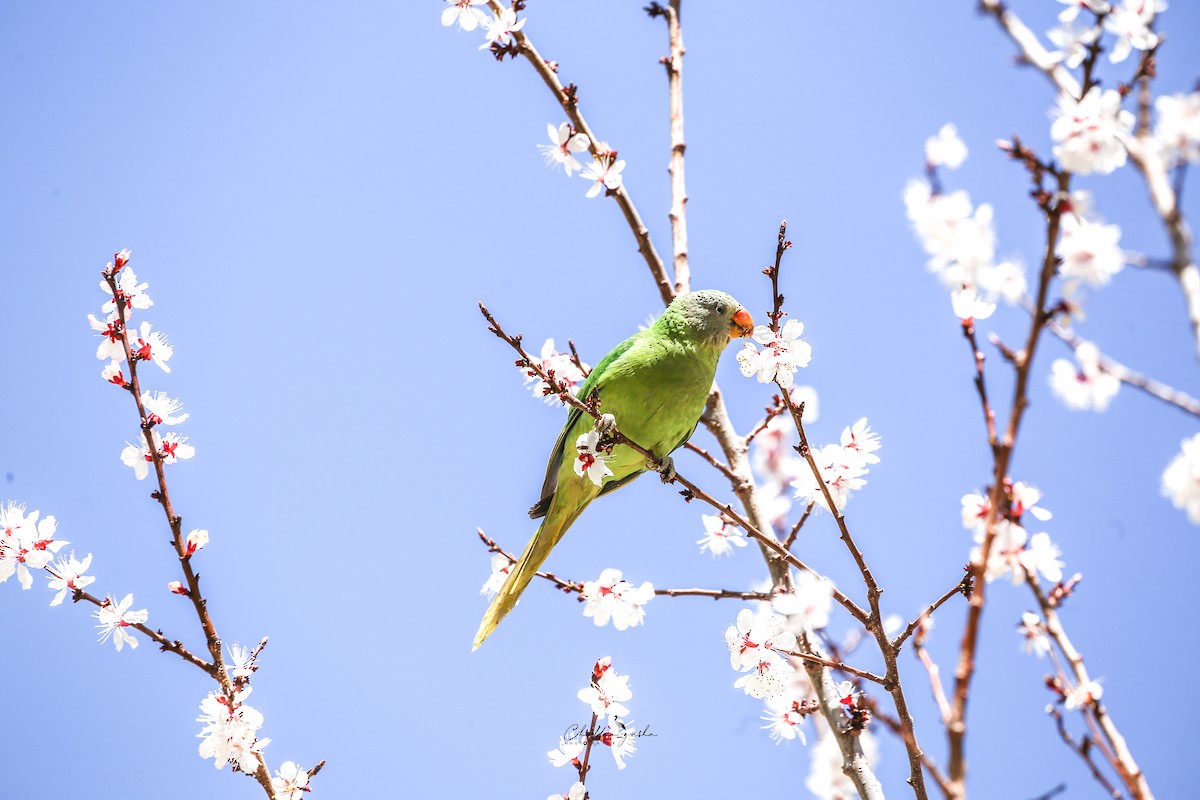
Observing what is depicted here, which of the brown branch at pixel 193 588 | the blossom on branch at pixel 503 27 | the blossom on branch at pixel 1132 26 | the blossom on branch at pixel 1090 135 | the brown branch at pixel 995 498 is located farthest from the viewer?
the blossom on branch at pixel 503 27

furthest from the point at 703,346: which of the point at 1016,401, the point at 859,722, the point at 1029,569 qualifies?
the point at 1016,401

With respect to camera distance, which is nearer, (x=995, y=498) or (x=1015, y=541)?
(x=995, y=498)

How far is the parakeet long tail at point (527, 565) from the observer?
3967 millimetres

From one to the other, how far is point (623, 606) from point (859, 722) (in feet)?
3.07

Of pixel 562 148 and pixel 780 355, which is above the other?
pixel 562 148

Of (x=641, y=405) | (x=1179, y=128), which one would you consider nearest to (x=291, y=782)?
(x=641, y=405)

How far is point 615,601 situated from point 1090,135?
7.41 ft

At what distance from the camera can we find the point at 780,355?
2898 mm

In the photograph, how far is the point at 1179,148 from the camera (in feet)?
6.44

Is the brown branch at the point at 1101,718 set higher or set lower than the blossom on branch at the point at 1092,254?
lower

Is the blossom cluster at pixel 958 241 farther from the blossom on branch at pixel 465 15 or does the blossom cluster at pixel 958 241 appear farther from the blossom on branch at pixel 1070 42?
the blossom on branch at pixel 465 15

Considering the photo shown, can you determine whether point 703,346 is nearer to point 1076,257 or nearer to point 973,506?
point 973,506

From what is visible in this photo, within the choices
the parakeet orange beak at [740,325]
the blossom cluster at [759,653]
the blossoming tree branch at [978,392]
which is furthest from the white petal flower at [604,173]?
the blossom cluster at [759,653]

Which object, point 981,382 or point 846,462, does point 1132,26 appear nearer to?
point 981,382
